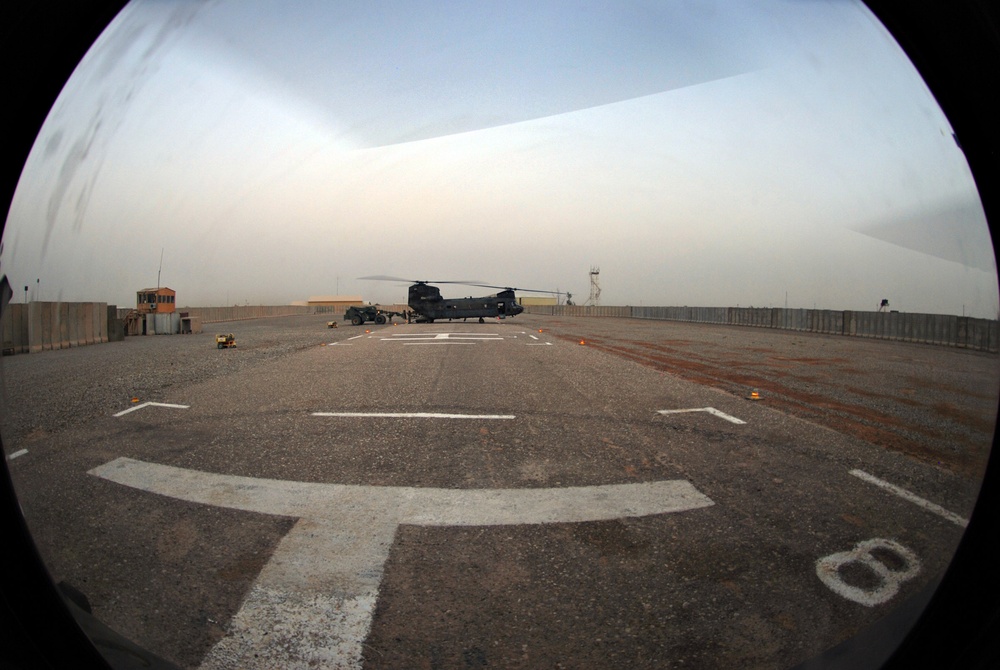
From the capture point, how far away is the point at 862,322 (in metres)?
22.2

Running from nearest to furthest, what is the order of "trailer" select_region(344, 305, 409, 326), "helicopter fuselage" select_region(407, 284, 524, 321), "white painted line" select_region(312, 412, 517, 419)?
"white painted line" select_region(312, 412, 517, 419) → "trailer" select_region(344, 305, 409, 326) → "helicopter fuselage" select_region(407, 284, 524, 321)

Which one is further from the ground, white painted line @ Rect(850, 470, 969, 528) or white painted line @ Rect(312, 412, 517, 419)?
white painted line @ Rect(850, 470, 969, 528)

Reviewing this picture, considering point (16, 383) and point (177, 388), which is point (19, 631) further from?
point (177, 388)

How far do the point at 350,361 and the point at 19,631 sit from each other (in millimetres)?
8566

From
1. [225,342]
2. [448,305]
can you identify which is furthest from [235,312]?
[225,342]

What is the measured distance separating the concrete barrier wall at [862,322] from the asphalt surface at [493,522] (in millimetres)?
90

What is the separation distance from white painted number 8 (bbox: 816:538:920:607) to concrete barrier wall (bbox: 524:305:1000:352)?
84cm

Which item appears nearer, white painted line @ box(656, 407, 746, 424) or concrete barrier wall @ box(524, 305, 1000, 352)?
concrete barrier wall @ box(524, 305, 1000, 352)

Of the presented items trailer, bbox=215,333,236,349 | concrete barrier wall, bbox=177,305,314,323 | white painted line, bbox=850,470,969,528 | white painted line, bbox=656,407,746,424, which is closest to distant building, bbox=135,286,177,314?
white painted line, bbox=850,470,969,528

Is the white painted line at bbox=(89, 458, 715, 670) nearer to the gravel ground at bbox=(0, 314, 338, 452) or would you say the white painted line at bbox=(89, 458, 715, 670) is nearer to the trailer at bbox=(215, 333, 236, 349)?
the gravel ground at bbox=(0, 314, 338, 452)

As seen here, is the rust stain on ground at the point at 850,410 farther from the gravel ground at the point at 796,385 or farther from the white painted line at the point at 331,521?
the white painted line at the point at 331,521

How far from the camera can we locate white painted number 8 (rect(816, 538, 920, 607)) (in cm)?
163

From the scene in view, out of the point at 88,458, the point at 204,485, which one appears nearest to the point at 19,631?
the point at 204,485

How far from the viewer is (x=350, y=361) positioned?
30.8 feet
